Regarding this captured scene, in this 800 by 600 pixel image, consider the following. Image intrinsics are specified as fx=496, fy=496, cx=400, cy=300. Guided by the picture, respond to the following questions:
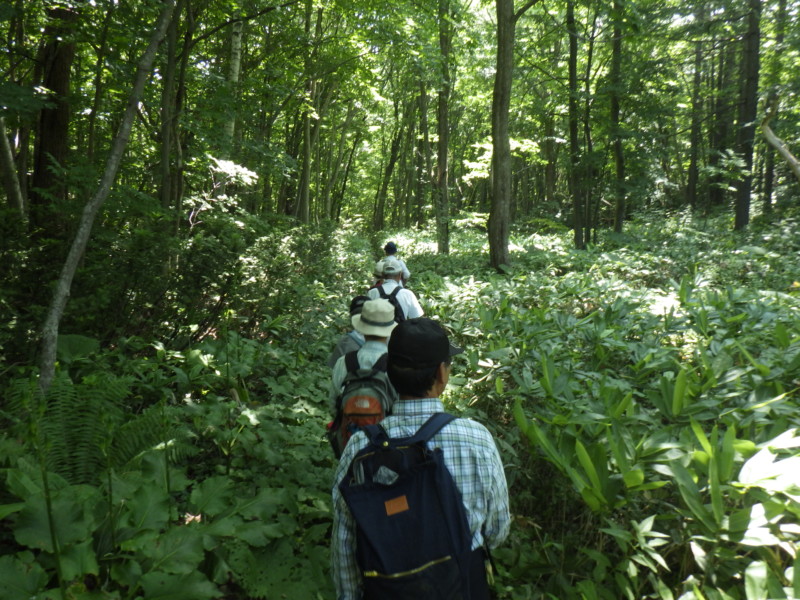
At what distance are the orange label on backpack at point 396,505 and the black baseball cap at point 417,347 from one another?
1.74 ft

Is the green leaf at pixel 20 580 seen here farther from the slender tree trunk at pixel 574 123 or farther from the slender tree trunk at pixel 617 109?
the slender tree trunk at pixel 617 109

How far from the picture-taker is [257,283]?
23.3 ft

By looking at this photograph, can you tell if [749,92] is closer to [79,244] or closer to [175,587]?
[79,244]

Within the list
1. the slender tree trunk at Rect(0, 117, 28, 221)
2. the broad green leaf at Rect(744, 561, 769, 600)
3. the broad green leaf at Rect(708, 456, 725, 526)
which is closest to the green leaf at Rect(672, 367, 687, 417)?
the broad green leaf at Rect(708, 456, 725, 526)

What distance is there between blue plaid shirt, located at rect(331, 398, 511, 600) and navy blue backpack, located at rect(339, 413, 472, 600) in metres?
0.14

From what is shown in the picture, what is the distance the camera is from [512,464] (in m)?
3.21

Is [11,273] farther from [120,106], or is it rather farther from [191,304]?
[120,106]

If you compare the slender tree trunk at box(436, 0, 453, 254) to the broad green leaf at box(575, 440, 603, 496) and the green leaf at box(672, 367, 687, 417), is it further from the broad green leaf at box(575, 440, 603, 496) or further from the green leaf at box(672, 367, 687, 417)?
the broad green leaf at box(575, 440, 603, 496)

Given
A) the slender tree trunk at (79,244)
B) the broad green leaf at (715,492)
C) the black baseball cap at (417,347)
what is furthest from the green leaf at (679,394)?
the slender tree trunk at (79,244)

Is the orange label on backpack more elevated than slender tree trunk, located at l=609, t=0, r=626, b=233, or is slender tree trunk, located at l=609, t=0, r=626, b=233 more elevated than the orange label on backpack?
slender tree trunk, located at l=609, t=0, r=626, b=233

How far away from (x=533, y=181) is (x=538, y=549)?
46164mm

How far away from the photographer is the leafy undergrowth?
204 cm

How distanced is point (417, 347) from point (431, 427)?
1.12 feet

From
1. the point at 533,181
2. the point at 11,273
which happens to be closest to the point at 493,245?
the point at 11,273
